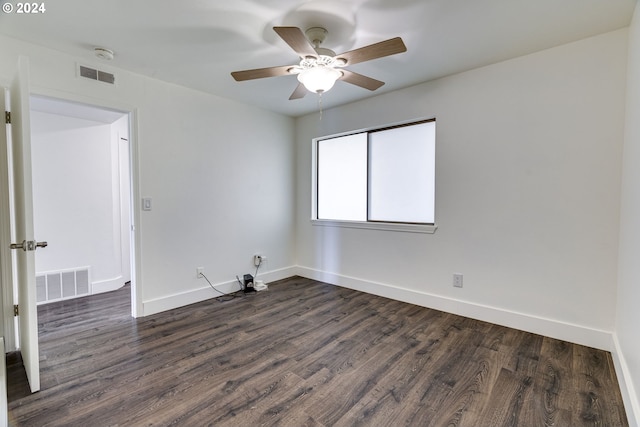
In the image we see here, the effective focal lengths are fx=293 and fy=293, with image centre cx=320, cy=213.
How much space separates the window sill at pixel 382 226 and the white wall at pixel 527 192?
0.07 meters

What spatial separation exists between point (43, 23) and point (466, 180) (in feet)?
11.8

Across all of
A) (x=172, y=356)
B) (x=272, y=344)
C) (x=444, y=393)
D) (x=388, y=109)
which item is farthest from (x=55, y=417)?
(x=388, y=109)

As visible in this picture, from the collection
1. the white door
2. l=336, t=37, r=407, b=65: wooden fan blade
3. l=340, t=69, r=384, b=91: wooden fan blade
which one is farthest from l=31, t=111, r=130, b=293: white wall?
l=336, t=37, r=407, b=65: wooden fan blade

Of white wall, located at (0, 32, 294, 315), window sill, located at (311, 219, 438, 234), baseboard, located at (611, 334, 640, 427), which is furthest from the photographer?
window sill, located at (311, 219, 438, 234)

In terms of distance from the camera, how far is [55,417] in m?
1.58

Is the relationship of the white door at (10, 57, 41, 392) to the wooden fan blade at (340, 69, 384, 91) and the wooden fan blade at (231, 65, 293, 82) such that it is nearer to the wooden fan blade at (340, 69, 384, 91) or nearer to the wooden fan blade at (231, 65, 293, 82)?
the wooden fan blade at (231, 65, 293, 82)

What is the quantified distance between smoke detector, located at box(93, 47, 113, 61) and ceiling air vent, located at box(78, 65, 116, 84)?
20 centimetres

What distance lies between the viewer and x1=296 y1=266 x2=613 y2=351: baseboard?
7.50 feet

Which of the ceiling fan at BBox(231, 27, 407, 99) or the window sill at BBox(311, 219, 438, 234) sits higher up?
the ceiling fan at BBox(231, 27, 407, 99)

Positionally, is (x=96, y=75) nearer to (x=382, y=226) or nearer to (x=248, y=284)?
(x=248, y=284)

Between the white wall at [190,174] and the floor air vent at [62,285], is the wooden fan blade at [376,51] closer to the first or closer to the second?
the white wall at [190,174]

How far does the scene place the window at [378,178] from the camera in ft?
10.6

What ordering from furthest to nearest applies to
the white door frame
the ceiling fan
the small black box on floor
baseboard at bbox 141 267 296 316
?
the small black box on floor
baseboard at bbox 141 267 296 316
the white door frame
the ceiling fan

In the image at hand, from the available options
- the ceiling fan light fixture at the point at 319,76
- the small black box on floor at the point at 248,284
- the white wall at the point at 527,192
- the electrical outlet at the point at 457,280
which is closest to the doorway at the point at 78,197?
the small black box on floor at the point at 248,284
